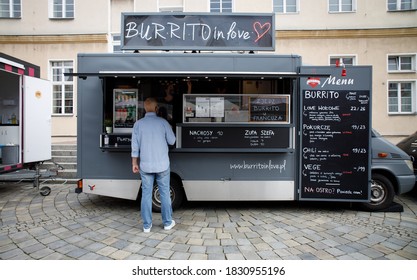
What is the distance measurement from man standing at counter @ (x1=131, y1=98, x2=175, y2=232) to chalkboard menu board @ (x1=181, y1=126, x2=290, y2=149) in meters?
0.65

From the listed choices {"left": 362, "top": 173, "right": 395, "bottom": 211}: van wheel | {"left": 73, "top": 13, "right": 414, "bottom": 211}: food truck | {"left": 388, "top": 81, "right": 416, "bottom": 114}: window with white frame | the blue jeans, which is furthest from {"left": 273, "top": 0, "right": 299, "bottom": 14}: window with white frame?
the blue jeans

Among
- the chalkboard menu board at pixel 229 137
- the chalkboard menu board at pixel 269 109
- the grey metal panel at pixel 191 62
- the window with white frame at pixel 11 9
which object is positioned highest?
the window with white frame at pixel 11 9

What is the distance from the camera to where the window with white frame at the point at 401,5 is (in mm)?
11203

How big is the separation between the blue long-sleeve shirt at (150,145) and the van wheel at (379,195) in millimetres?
3760

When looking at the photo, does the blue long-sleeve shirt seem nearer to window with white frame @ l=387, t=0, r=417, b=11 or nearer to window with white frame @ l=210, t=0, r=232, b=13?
window with white frame @ l=210, t=0, r=232, b=13

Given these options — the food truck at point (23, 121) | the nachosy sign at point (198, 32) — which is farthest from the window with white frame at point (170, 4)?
the nachosy sign at point (198, 32)

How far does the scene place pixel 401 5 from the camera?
1127cm

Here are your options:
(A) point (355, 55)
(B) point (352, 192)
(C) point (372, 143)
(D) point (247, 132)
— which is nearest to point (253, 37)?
(D) point (247, 132)

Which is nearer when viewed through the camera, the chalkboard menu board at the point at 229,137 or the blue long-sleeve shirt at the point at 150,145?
the blue long-sleeve shirt at the point at 150,145

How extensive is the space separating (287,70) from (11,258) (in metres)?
4.79

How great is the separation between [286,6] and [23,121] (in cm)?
1138

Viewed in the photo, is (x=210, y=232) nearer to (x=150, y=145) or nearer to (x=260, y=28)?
(x=150, y=145)

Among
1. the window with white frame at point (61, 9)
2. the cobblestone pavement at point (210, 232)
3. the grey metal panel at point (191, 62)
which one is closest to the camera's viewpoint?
the cobblestone pavement at point (210, 232)

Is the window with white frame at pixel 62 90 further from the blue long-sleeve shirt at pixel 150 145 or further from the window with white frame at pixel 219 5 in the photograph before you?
the blue long-sleeve shirt at pixel 150 145
